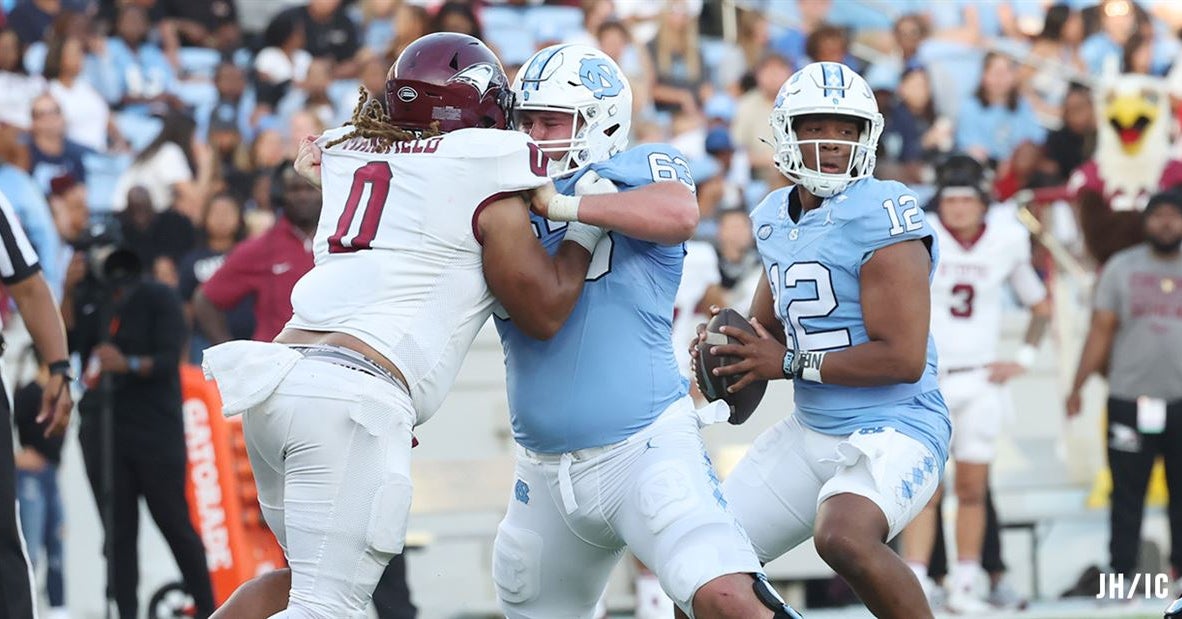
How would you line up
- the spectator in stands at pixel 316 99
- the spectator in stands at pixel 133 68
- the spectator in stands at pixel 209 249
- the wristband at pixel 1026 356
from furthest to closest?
the spectator in stands at pixel 316 99, the spectator in stands at pixel 133 68, the spectator in stands at pixel 209 249, the wristband at pixel 1026 356

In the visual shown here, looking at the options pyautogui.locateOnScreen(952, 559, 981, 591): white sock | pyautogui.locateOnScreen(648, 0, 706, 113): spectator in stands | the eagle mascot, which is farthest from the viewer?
pyautogui.locateOnScreen(648, 0, 706, 113): spectator in stands

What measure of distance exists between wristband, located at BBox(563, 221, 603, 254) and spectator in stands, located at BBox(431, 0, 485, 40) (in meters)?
7.70

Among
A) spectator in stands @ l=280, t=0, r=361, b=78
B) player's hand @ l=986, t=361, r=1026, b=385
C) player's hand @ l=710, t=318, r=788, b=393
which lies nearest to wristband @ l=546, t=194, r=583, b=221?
player's hand @ l=710, t=318, r=788, b=393

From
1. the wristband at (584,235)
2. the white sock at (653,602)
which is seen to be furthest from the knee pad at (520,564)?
the white sock at (653,602)

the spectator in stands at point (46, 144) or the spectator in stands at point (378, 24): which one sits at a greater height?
the spectator in stands at point (378, 24)

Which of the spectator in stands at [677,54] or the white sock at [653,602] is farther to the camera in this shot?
the spectator in stands at [677,54]

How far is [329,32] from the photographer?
43.0 ft

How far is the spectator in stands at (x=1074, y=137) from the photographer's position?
41.5ft

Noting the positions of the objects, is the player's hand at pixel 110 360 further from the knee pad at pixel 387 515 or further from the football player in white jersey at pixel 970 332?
the knee pad at pixel 387 515

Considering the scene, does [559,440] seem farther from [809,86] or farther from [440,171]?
[809,86]

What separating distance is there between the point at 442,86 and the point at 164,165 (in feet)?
23.5

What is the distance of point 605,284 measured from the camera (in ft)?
15.6

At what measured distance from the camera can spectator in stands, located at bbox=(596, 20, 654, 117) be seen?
1259 centimetres

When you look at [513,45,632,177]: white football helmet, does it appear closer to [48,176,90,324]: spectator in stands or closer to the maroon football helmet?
the maroon football helmet
